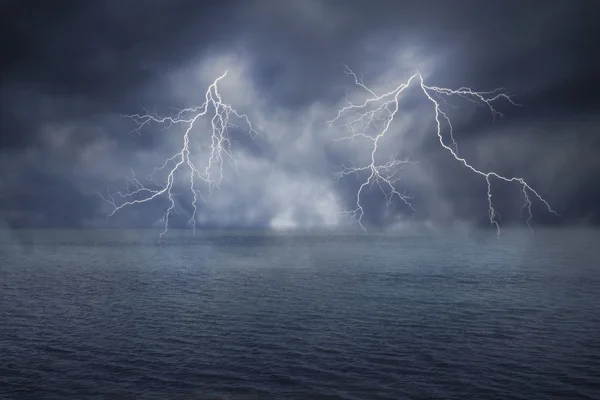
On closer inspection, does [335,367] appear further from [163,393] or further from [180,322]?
[180,322]

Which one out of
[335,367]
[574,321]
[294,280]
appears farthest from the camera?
[294,280]

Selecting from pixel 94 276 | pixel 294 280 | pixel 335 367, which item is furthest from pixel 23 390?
pixel 94 276

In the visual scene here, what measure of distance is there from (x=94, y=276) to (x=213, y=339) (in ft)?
128

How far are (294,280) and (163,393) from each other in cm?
3517

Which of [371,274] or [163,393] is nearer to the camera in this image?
[163,393]

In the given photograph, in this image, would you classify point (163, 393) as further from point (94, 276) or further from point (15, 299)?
point (94, 276)

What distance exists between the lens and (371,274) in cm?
6006

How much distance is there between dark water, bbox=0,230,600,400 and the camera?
1959cm

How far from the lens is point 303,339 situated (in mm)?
26953

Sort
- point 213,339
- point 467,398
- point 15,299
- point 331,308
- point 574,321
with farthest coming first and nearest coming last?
point 15,299, point 331,308, point 574,321, point 213,339, point 467,398

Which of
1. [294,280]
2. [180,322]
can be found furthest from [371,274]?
[180,322]

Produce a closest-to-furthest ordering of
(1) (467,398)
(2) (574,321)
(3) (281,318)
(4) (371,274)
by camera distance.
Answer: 1. (1) (467,398)
2. (2) (574,321)
3. (3) (281,318)
4. (4) (371,274)

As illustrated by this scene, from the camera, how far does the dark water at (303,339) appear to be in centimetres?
1959

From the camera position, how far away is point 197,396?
18500 mm
